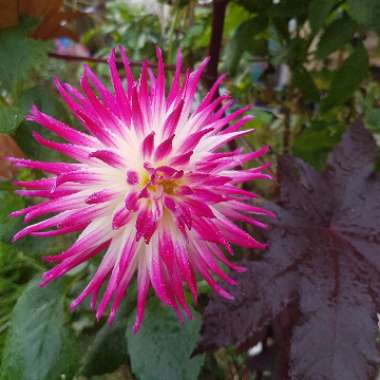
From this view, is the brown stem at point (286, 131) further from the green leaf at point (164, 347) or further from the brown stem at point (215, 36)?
the green leaf at point (164, 347)

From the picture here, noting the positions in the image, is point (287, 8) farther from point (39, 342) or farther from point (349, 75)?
point (39, 342)

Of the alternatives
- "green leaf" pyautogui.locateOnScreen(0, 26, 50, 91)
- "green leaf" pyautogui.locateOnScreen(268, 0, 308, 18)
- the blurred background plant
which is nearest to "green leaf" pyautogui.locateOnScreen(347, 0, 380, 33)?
the blurred background plant

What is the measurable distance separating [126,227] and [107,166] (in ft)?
0.14

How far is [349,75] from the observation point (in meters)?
0.51

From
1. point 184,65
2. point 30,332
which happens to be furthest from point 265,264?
point 184,65

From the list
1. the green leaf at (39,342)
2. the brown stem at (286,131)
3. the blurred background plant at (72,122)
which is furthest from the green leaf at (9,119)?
the brown stem at (286,131)

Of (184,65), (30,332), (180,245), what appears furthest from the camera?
(184,65)

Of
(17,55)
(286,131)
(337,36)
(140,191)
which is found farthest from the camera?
(286,131)

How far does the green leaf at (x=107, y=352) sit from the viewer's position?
0.42 meters

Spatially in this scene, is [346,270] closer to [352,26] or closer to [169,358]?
[169,358]

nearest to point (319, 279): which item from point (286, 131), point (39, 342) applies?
point (39, 342)

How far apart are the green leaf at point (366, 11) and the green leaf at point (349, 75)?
4.7 inches

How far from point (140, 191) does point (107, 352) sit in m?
0.22

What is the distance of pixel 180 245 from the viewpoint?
11.1 inches
